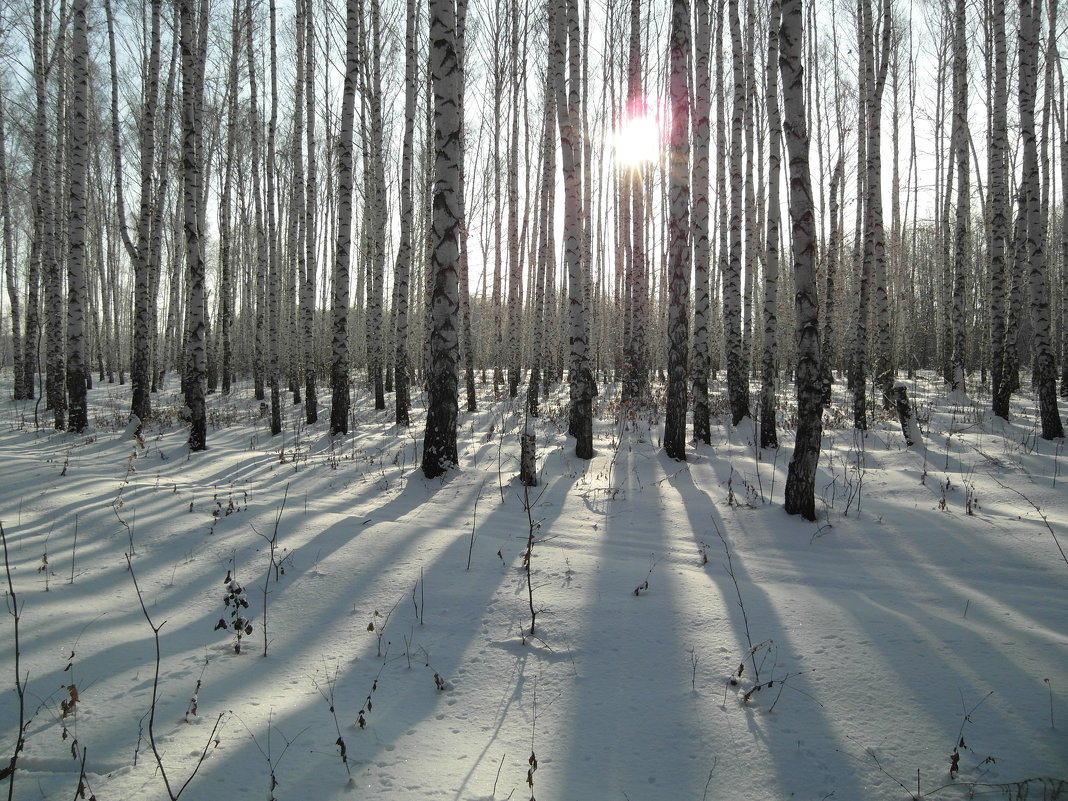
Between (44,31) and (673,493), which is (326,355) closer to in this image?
(44,31)

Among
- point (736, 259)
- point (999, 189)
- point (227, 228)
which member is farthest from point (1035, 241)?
point (227, 228)

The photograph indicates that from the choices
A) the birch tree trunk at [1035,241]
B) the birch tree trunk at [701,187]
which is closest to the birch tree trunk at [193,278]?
the birch tree trunk at [701,187]

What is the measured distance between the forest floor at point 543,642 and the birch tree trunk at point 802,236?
0.96 meters

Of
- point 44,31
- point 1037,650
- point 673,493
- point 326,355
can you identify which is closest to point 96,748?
point 1037,650

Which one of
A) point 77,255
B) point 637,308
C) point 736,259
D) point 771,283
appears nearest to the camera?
point 771,283

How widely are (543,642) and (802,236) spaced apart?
3.96m

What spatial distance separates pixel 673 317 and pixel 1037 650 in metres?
4.85

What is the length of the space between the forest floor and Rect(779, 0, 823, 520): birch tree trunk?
3.14 feet

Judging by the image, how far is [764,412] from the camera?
8.25 m

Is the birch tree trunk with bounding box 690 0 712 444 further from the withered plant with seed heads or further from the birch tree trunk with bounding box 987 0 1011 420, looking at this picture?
the withered plant with seed heads

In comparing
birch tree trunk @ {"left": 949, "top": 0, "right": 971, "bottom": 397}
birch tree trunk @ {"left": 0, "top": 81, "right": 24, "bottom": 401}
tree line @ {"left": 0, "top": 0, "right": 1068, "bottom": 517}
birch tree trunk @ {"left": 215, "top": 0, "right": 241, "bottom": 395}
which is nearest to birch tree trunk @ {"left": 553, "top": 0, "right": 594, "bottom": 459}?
tree line @ {"left": 0, "top": 0, "right": 1068, "bottom": 517}

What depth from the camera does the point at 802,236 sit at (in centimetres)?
475

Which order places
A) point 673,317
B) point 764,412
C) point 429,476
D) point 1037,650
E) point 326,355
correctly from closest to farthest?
point 1037,650
point 429,476
point 673,317
point 764,412
point 326,355

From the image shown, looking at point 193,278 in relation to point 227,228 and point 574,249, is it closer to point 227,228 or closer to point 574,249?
point 574,249
